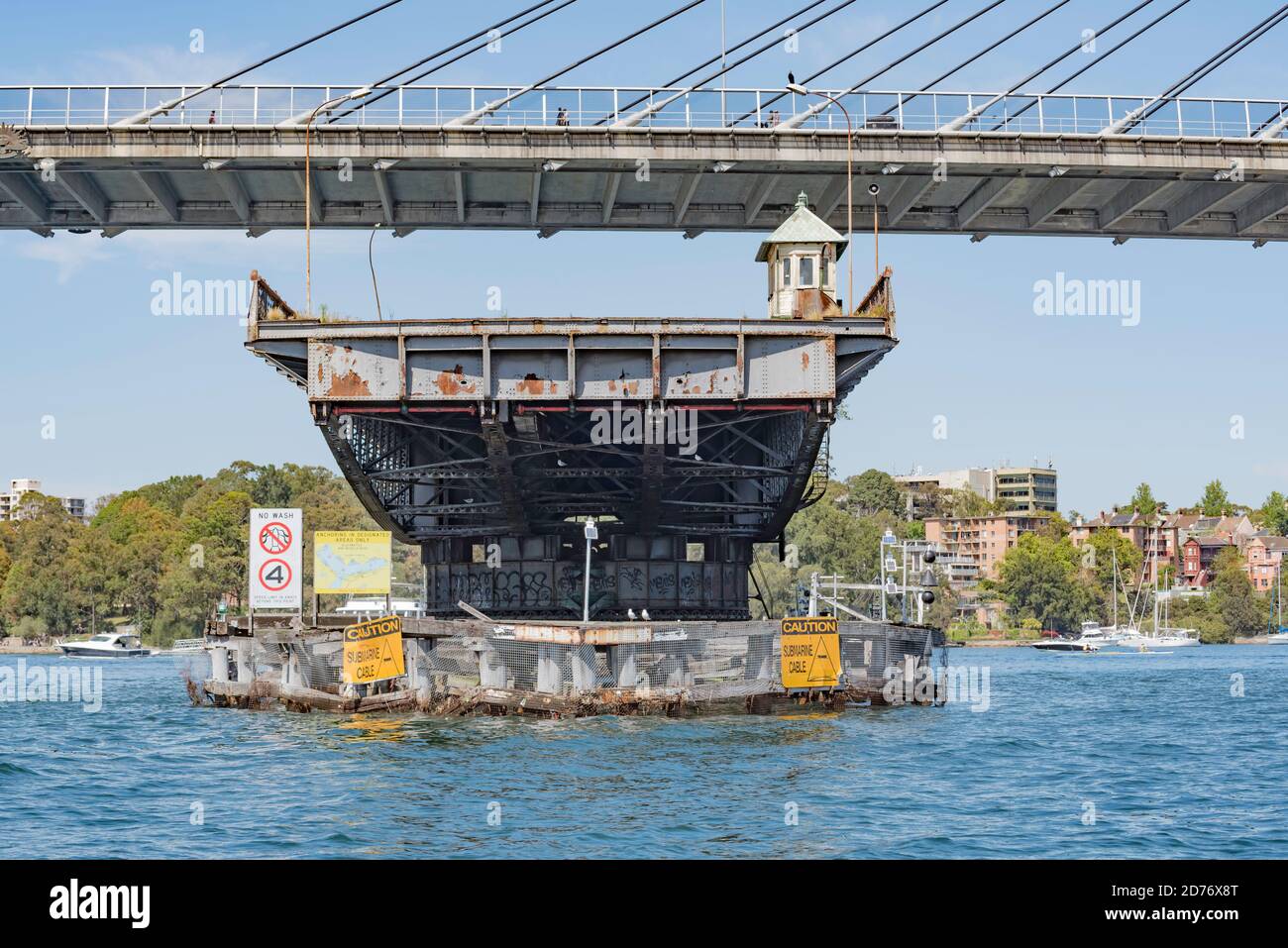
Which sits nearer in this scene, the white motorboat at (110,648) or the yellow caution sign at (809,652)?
the yellow caution sign at (809,652)

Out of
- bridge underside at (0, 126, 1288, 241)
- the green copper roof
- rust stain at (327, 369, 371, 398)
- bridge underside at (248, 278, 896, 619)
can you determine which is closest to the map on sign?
bridge underside at (248, 278, 896, 619)

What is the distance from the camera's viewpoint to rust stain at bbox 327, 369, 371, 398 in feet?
128

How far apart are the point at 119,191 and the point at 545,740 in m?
29.5

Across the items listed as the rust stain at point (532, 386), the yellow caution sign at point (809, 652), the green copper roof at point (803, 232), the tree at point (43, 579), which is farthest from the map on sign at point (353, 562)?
the tree at point (43, 579)

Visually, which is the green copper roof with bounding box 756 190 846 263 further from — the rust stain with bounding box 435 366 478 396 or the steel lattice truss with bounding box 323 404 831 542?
the rust stain with bounding box 435 366 478 396

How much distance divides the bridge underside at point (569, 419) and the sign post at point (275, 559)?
274cm

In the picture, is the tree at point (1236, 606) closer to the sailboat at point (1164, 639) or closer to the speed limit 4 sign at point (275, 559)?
the sailboat at point (1164, 639)

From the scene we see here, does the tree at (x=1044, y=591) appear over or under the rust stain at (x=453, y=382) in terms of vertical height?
under

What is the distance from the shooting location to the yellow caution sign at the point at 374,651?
39.0m

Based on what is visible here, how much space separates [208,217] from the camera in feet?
170

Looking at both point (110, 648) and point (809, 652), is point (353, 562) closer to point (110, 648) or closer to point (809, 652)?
point (809, 652)

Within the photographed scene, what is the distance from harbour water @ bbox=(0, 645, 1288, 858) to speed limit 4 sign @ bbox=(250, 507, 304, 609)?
12.3ft
